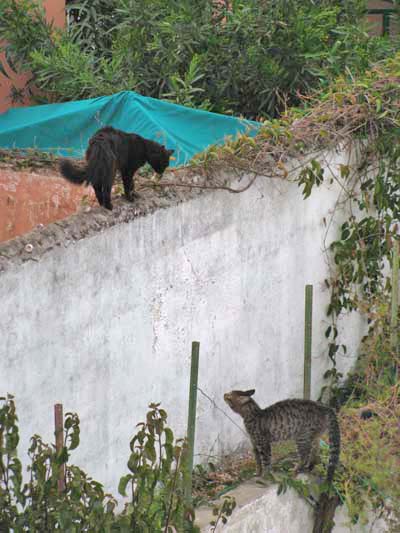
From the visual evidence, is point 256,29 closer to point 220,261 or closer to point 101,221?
point 220,261

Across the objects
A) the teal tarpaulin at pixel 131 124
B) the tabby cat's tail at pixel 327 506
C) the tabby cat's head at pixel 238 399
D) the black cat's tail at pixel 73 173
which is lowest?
the tabby cat's tail at pixel 327 506

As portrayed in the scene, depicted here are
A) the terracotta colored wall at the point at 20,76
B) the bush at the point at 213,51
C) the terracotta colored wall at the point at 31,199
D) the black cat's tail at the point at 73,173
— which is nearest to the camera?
the black cat's tail at the point at 73,173

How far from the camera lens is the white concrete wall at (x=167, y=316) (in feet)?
18.2

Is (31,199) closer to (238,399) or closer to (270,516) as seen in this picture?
(238,399)

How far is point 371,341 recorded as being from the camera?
8414 mm

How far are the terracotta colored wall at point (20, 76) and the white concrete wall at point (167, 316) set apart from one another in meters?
4.62

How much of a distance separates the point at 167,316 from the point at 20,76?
5.79 metres

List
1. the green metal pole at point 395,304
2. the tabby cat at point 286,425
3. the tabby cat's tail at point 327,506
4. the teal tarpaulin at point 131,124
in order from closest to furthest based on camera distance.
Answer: the tabby cat at point 286,425 → the tabby cat's tail at point 327,506 → the green metal pole at point 395,304 → the teal tarpaulin at point 131,124

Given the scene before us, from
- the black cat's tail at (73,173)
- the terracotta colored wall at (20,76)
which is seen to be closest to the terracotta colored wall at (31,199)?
the black cat's tail at (73,173)

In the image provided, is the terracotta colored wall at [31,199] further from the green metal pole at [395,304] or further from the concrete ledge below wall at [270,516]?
the concrete ledge below wall at [270,516]

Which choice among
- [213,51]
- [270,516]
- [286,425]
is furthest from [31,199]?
[270,516]

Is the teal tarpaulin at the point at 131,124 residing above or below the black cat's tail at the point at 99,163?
above

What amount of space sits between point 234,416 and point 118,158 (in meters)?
1.95

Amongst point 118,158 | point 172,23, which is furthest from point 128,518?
point 172,23
